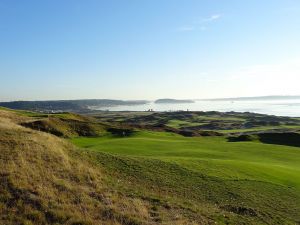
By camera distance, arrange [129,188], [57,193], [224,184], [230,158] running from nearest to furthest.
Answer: [57,193], [129,188], [224,184], [230,158]

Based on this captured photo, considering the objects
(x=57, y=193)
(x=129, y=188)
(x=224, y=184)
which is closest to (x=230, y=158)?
(x=224, y=184)

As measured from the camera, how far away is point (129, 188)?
58.7ft

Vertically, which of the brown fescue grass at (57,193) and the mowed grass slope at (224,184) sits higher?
the brown fescue grass at (57,193)

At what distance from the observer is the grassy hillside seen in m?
13.5

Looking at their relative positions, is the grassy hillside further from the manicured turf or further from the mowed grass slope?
the manicured turf

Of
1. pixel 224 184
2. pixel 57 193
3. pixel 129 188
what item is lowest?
pixel 224 184

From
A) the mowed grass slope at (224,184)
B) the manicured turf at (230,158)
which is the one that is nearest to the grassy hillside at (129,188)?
the mowed grass slope at (224,184)

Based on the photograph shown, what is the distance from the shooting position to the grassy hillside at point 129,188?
13492 mm

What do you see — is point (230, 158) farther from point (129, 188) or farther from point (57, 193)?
point (57, 193)

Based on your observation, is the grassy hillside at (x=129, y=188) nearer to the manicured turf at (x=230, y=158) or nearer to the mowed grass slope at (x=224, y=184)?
the mowed grass slope at (x=224, y=184)

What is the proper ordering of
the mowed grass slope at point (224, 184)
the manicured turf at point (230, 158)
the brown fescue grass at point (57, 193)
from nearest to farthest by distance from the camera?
1. the brown fescue grass at point (57, 193)
2. the mowed grass slope at point (224, 184)
3. the manicured turf at point (230, 158)

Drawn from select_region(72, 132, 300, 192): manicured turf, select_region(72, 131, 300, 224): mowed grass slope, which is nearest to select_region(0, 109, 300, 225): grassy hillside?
select_region(72, 131, 300, 224): mowed grass slope

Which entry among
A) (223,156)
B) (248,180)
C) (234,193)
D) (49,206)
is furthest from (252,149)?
(49,206)

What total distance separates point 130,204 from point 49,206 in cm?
321
